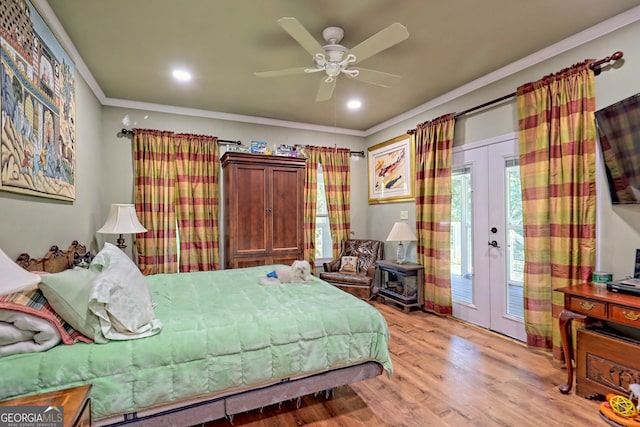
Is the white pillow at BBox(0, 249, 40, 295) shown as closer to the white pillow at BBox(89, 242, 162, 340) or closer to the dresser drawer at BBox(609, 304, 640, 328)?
the white pillow at BBox(89, 242, 162, 340)

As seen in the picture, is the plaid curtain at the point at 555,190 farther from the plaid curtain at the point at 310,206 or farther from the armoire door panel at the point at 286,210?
the plaid curtain at the point at 310,206

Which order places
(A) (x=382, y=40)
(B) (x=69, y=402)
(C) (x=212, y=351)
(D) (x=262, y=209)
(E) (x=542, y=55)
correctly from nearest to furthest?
(B) (x=69, y=402) < (C) (x=212, y=351) < (A) (x=382, y=40) < (E) (x=542, y=55) < (D) (x=262, y=209)

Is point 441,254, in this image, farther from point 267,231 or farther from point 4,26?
point 4,26

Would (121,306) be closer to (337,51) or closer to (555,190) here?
(337,51)

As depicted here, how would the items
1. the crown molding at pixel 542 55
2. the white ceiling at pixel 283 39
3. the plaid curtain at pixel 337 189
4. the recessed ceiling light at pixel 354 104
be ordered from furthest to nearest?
the plaid curtain at pixel 337 189 → the recessed ceiling light at pixel 354 104 → the crown molding at pixel 542 55 → the white ceiling at pixel 283 39

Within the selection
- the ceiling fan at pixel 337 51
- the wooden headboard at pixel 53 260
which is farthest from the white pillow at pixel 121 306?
the ceiling fan at pixel 337 51

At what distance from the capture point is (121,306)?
1551 mm

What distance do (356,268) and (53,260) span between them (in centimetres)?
356

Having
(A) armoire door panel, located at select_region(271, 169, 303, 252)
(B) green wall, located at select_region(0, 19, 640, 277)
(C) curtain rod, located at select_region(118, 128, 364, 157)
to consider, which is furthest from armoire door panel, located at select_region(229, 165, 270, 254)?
(B) green wall, located at select_region(0, 19, 640, 277)

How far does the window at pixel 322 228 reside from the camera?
5.08 metres

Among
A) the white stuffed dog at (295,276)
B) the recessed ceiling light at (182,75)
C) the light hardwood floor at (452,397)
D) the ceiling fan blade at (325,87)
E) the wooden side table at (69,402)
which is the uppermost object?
the recessed ceiling light at (182,75)

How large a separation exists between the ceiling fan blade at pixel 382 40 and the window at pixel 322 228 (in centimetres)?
296

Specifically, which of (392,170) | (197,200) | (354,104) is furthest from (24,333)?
(392,170)

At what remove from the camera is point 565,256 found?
101 inches
